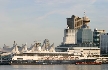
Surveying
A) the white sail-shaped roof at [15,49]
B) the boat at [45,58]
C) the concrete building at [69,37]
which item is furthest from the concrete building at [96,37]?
the white sail-shaped roof at [15,49]

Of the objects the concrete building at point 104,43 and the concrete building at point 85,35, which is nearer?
the concrete building at point 85,35

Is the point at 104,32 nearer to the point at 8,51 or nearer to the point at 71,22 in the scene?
the point at 71,22

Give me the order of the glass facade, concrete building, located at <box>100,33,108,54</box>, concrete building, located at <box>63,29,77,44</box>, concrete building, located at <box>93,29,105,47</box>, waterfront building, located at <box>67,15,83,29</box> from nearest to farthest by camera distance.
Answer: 1. concrete building, located at <box>63,29,77,44</box>
2. the glass facade
3. concrete building, located at <box>93,29,105,47</box>
4. concrete building, located at <box>100,33,108,54</box>
5. waterfront building, located at <box>67,15,83,29</box>

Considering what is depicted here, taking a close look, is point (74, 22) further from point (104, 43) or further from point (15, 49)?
point (15, 49)

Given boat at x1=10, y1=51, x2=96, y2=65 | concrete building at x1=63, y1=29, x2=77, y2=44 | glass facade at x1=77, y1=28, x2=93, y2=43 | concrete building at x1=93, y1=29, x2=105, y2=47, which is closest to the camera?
boat at x1=10, y1=51, x2=96, y2=65

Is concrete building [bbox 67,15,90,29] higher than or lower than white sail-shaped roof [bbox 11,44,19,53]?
higher

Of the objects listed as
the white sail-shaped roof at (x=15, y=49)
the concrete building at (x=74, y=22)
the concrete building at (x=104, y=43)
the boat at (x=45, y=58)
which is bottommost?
the boat at (x=45, y=58)

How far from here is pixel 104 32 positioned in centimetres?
13762

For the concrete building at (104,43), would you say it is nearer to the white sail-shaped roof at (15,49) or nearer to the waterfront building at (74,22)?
the waterfront building at (74,22)

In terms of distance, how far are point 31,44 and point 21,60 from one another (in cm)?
1317

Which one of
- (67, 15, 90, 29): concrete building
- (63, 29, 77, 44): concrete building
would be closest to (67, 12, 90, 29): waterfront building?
(67, 15, 90, 29): concrete building

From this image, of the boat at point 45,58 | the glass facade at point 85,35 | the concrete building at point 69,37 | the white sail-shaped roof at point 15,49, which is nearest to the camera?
the boat at point 45,58

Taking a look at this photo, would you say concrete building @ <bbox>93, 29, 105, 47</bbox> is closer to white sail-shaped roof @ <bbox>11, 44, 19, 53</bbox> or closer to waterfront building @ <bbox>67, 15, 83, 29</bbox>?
waterfront building @ <bbox>67, 15, 83, 29</bbox>

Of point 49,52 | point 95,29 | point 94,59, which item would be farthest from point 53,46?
point 95,29
